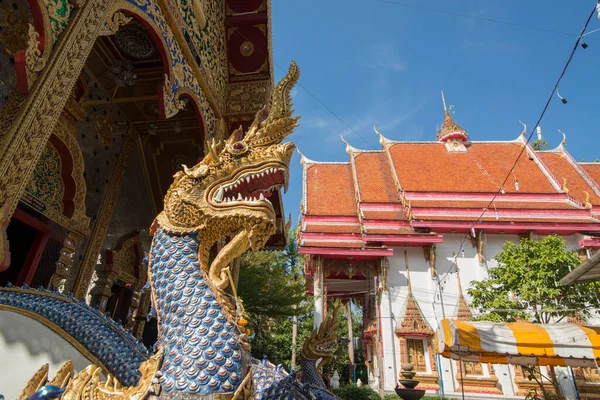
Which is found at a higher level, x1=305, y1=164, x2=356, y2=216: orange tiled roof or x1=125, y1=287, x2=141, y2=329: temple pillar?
x1=305, y1=164, x2=356, y2=216: orange tiled roof

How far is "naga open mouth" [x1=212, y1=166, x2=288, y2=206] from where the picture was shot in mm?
1751

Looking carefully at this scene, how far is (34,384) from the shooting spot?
154 centimetres

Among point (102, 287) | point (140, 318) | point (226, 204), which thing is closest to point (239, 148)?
point (226, 204)

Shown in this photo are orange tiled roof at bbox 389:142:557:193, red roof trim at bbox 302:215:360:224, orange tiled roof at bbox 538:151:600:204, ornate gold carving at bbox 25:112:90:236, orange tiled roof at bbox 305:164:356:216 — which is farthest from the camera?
orange tiled roof at bbox 305:164:356:216

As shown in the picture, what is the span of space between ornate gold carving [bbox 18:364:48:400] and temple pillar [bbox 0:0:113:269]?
753 millimetres

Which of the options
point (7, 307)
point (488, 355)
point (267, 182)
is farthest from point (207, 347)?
point (488, 355)

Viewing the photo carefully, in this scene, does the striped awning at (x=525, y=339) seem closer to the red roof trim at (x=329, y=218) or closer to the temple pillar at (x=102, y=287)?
the temple pillar at (x=102, y=287)

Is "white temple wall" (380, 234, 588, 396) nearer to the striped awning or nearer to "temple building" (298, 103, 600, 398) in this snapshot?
"temple building" (298, 103, 600, 398)

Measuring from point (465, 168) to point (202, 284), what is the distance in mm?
15273

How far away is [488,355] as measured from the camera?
645cm

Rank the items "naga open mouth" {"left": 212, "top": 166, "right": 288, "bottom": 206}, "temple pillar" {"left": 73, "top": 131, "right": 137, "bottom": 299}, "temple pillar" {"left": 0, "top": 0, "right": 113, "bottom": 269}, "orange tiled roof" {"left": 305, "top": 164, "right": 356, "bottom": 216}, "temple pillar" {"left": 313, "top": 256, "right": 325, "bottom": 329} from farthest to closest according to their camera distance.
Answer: "orange tiled roof" {"left": 305, "top": 164, "right": 356, "bottom": 216}
"temple pillar" {"left": 313, "top": 256, "right": 325, "bottom": 329}
"temple pillar" {"left": 73, "top": 131, "right": 137, "bottom": 299}
"temple pillar" {"left": 0, "top": 0, "right": 113, "bottom": 269}
"naga open mouth" {"left": 212, "top": 166, "right": 288, "bottom": 206}

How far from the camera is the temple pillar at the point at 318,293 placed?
11.1 metres

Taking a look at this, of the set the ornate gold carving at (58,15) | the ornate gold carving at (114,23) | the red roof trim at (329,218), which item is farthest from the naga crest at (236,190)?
the red roof trim at (329,218)

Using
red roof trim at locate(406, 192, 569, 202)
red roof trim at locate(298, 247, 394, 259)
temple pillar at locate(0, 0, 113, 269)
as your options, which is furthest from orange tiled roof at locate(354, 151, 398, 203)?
temple pillar at locate(0, 0, 113, 269)
